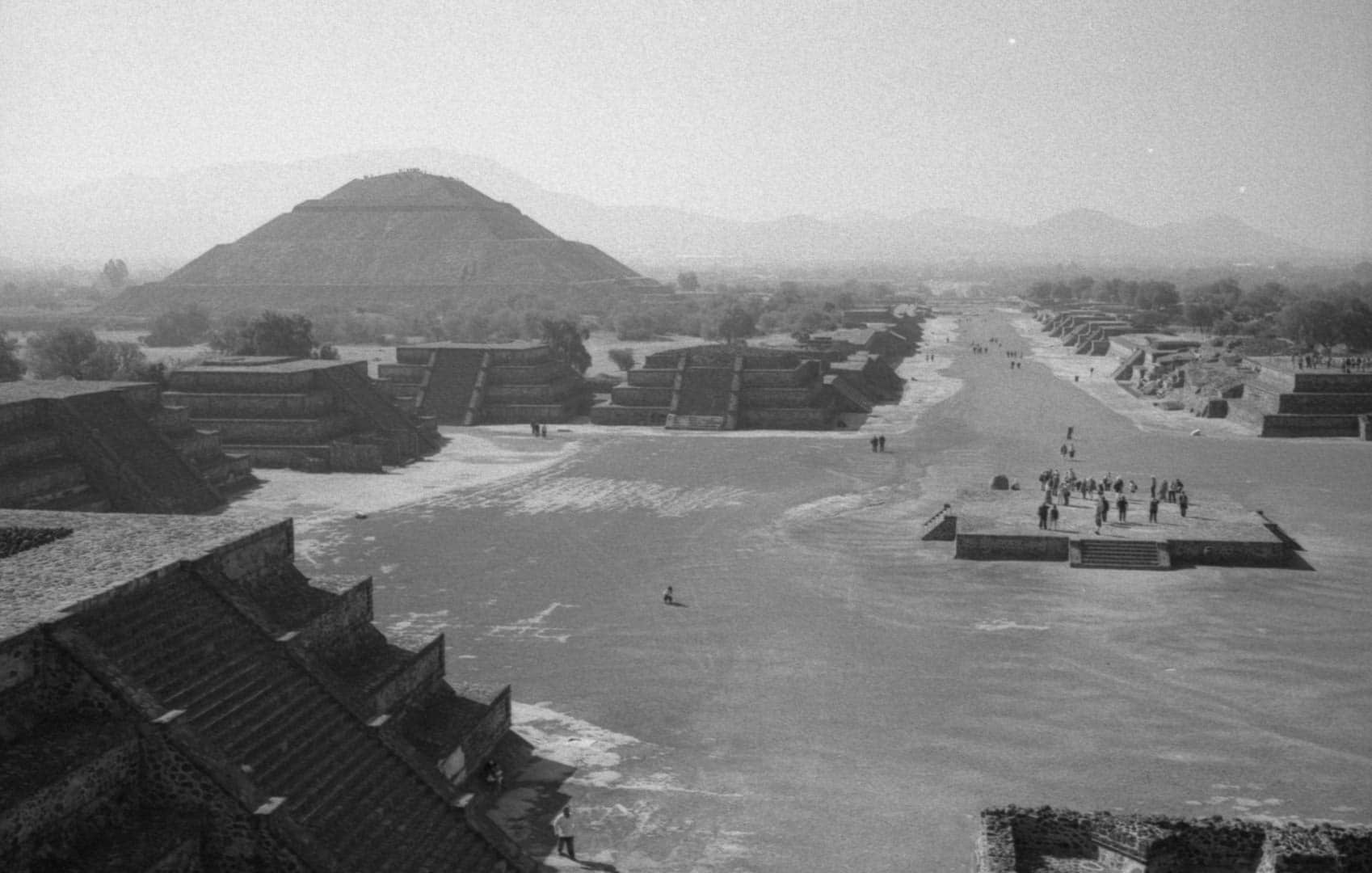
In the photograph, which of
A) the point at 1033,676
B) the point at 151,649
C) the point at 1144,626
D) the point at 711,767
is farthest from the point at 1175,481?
the point at 151,649

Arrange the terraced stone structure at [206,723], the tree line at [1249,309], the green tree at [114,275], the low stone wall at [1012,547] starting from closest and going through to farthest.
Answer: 1. the terraced stone structure at [206,723]
2. the low stone wall at [1012,547]
3. the tree line at [1249,309]
4. the green tree at [114,275]

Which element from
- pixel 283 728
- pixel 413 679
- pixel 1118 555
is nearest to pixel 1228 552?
pixel 1118 555

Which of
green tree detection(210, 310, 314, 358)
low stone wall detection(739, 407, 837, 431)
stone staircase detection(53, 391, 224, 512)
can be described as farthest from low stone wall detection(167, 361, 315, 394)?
low stone wall detection(739, 407, 837, 431)

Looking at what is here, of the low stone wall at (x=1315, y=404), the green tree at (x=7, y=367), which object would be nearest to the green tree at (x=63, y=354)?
the green tree at (x=7, y=367)

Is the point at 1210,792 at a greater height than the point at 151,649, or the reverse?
the point at 151,649

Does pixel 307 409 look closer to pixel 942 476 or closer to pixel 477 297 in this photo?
pixel 942 476

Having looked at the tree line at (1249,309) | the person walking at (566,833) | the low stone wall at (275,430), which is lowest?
the person walking at (566,833)

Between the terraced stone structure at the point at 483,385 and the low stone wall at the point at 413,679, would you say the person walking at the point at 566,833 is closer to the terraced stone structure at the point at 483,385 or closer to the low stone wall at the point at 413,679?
the low stone wall at the point at 413,679
